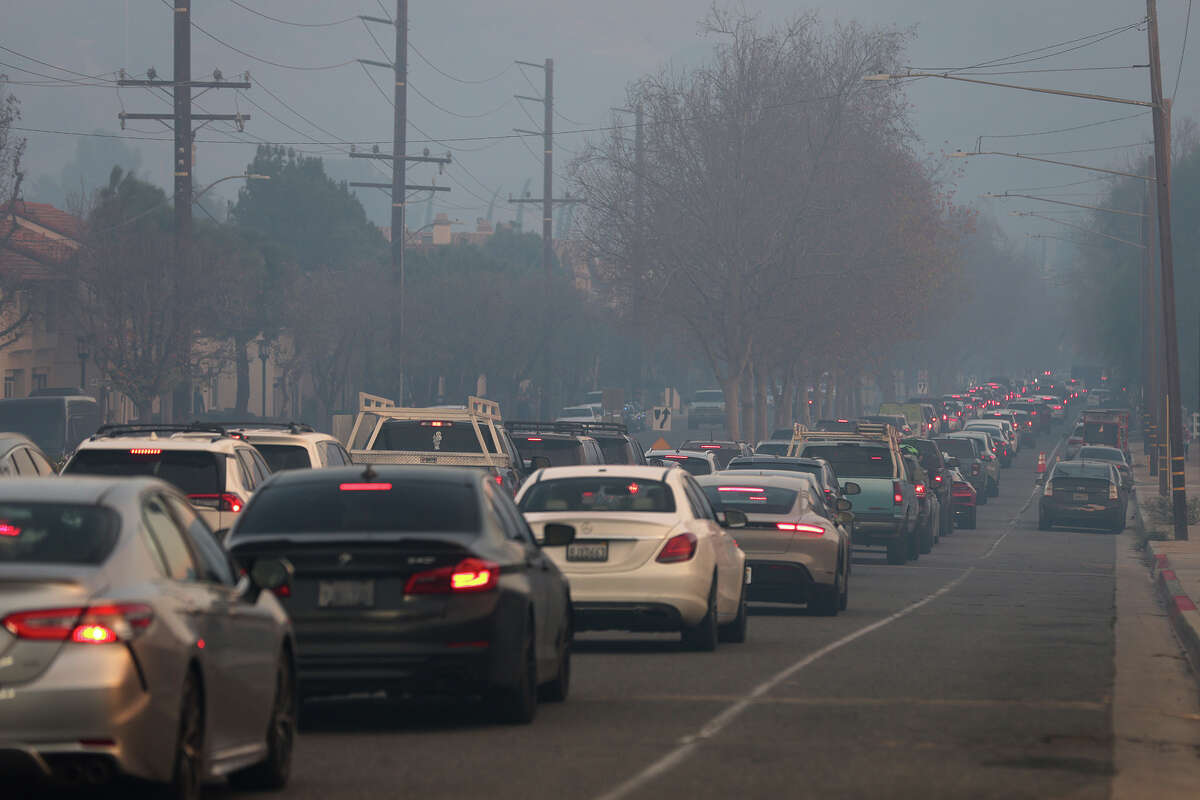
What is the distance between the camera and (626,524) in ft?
52.4

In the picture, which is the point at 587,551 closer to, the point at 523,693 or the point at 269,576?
the point at 523,693

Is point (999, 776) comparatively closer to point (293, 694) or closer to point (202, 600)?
point (293, 694)

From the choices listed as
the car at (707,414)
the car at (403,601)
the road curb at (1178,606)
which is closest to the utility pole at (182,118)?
the road curb at (1178,606)

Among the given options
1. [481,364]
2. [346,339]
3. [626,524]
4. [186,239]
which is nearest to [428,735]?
[626,524]

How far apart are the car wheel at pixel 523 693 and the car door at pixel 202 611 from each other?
304cm

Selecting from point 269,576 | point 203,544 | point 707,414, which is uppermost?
point 707,414

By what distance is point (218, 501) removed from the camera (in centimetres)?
1619

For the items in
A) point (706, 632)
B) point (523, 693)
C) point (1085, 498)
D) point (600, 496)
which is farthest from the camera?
point (1085, 498)

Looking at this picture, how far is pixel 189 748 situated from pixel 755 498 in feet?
46.6

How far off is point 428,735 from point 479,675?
1.80ft

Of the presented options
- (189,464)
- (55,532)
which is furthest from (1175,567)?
(55,532)

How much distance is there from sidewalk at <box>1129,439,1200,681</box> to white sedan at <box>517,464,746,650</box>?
12.8 ft

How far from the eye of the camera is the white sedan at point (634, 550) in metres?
15.7

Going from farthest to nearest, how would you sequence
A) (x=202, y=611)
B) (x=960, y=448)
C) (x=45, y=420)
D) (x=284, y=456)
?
(x=960, y=448)
(x=45, y=420)
(x=284, y=456)
(x=202, y=611)
